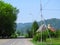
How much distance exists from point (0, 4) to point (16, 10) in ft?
32.9

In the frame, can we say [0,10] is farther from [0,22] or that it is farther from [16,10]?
[16,10]

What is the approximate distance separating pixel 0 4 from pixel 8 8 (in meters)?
4.12

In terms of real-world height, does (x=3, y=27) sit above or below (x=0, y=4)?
below

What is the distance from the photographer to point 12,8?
106438 millimetres

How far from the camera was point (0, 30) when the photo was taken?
100000 mm

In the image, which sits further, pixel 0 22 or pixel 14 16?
pixel 14 16

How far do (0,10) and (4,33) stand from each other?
1017cm

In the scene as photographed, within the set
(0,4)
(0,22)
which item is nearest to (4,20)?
(0,22)

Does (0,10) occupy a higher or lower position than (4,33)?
higher

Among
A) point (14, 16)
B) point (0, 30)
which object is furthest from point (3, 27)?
point (14, 16)

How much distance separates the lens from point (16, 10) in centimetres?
10838

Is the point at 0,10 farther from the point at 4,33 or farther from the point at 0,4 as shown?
the point at 4,33

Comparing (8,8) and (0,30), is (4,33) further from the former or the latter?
(8,8)

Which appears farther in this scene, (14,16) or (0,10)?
(14,16)
